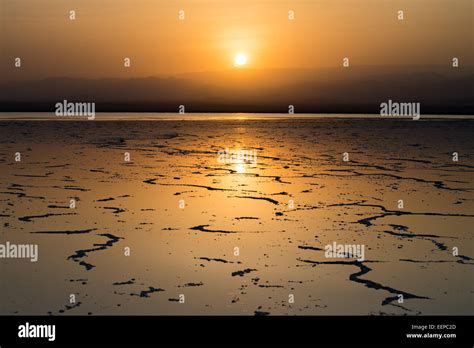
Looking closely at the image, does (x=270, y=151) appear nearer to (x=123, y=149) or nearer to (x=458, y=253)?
(x=123, y=149)

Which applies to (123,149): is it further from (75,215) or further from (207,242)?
(207,242)

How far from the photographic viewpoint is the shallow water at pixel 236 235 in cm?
339

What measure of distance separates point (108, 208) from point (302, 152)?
5.96 metres

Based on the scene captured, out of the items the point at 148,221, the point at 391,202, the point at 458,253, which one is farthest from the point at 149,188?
the point at 458,253

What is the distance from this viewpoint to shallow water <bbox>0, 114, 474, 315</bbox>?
3.39 metres

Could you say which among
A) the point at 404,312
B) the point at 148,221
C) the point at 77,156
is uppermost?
the point at 77,156

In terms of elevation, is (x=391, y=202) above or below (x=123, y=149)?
below

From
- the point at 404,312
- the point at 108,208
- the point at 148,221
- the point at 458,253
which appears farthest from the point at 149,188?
the point at 404,312

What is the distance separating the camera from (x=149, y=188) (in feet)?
22.3

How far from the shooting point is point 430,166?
29.5 ft

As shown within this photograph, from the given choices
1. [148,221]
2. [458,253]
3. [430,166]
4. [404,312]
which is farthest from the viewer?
[430,166]

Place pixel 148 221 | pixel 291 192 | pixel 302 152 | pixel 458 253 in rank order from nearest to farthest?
pixel 458 253, pixel 148 221, pixel 291 192, pixel 302 152

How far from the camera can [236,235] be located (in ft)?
15.4

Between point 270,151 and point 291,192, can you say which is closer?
point 291,192
